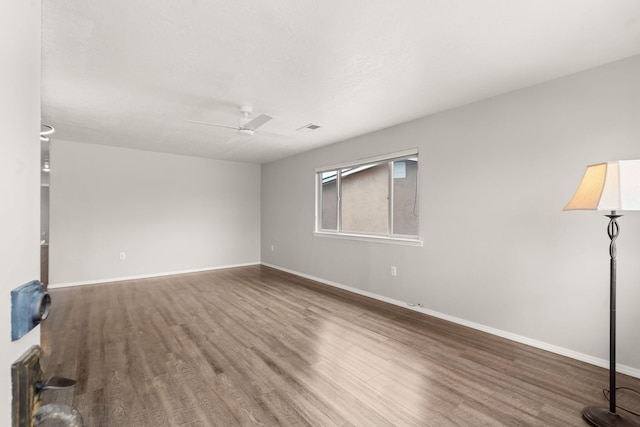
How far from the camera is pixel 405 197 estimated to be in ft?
13.1

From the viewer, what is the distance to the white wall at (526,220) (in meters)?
2.33

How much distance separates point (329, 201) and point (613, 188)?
158 inches

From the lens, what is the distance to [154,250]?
5691 millimetres

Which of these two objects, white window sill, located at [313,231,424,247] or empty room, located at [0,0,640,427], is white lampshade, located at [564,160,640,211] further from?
white window sill, located at [313,231,424,247]

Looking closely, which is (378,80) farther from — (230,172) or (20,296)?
(230,172)

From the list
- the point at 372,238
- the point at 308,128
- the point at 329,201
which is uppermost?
the point at 308,128

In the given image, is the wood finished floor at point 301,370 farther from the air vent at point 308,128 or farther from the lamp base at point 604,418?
the air vent at point 308,128

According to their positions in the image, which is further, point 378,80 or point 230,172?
point 230,172

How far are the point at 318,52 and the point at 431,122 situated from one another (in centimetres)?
195

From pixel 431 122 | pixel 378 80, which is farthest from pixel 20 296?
pixel 431 122

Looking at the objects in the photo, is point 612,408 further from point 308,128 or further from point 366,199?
point 308,128

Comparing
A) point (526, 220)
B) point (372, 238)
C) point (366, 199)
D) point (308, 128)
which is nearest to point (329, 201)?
point (366, 199)

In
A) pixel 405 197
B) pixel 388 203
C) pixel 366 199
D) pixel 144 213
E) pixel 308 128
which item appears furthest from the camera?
pixel 144 213

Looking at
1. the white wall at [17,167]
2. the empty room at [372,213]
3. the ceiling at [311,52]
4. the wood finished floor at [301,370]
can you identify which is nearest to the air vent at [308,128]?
the empty room at [372,213]
